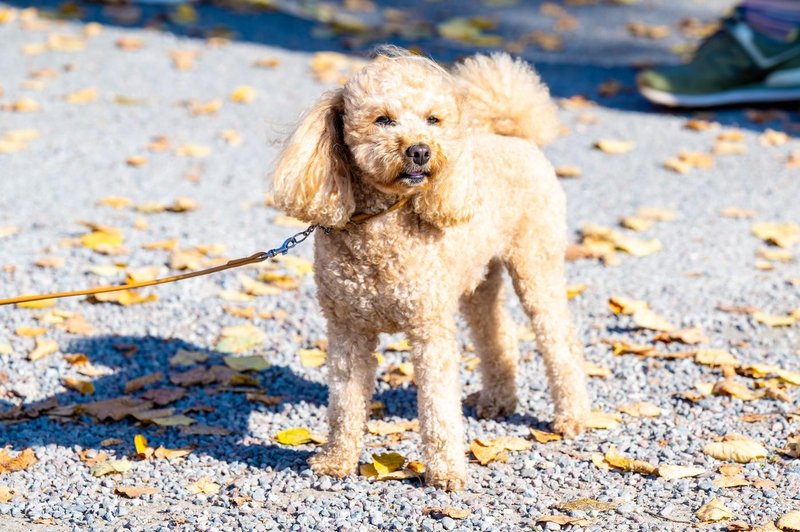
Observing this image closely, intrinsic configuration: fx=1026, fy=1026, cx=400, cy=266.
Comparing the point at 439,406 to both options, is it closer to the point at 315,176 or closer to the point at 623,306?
the point at 315,176

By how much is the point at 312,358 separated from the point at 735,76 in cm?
576

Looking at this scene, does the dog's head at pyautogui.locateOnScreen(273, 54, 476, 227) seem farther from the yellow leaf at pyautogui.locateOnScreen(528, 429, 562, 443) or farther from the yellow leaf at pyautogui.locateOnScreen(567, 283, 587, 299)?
the yellow leaf at pyautogui.locateOnScreen(567, 283, 587, 299)

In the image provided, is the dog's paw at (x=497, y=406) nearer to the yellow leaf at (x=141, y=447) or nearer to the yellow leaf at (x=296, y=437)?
the yellow leaf at (x=296, y=437)

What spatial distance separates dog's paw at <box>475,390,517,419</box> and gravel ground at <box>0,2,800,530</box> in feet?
0.16

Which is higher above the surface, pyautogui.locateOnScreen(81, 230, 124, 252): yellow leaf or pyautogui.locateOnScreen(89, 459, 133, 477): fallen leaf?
pyautogui.locateOnScreen(81, 230, 124, 252): yellow leaf

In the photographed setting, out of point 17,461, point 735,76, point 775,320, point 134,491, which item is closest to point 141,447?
point 134,491

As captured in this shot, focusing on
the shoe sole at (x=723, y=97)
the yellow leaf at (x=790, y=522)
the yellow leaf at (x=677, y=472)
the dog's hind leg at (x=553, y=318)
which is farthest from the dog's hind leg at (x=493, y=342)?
the shoe sole at (x=723, y=97)

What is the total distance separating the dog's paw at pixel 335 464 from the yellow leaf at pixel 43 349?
4.93ft

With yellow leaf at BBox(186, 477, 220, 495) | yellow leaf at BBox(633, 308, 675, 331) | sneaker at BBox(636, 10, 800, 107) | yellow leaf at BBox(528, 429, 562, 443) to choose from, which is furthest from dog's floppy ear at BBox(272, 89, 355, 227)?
sneaker at BBox(636, 10, 800, 107)

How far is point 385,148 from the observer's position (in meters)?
3.25

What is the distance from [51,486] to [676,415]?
2.41 metres

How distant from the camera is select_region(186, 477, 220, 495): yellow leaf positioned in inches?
139

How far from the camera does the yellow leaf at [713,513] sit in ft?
10.5

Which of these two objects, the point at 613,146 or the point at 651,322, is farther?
the point at 613,146
